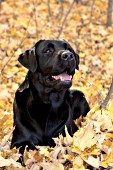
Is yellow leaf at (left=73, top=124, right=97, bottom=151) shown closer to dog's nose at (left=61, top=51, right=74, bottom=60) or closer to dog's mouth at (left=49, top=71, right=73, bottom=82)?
dog's mouth at (left=49, top=71, right=73, bottom=82)

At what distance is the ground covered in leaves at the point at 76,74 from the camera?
375 centimetres

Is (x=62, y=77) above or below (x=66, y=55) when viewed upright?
below

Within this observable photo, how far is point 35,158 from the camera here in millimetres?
3764

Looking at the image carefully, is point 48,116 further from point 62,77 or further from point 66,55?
point 66,55

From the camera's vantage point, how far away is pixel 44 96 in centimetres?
436

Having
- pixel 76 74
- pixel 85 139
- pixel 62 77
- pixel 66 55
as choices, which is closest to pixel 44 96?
pixel 62 77

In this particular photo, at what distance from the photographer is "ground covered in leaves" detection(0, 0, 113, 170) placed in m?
3.75

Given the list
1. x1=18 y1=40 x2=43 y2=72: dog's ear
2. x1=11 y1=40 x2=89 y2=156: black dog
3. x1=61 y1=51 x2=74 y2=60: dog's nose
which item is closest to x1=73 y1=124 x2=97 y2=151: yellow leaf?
x1=11 y1=40 x2=89 y2=156: black dog

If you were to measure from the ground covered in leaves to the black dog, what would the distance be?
0.21 metres

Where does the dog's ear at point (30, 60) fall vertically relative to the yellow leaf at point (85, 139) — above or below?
above

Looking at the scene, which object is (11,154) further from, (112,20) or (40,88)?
(112,20)

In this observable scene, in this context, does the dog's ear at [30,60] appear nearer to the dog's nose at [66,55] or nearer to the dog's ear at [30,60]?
the dog's ear at [30,60]

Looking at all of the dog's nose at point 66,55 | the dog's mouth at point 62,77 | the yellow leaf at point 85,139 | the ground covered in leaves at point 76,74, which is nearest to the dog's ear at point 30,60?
the dog's mouth at point 62,77

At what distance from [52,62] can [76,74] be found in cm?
358
